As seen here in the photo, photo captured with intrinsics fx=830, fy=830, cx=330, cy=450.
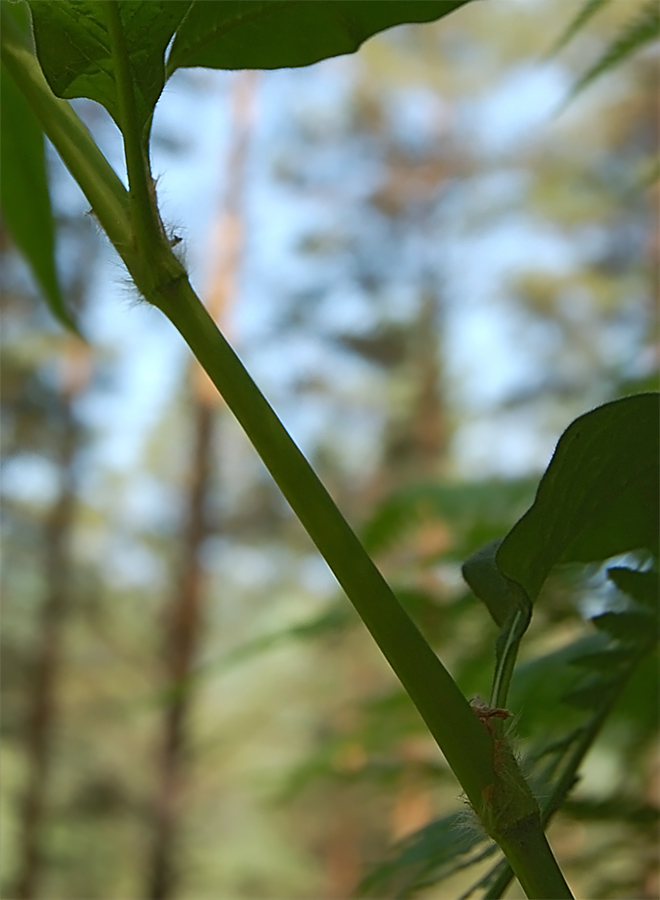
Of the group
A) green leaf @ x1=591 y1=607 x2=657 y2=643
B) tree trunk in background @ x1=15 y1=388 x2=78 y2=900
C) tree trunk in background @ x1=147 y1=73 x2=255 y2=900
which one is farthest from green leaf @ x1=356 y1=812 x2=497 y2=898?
tree trunk in background @ x1=15 y1=388 x2=78 y2=900

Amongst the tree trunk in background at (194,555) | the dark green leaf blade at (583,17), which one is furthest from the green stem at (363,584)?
the tree trunk in background at (194,555)

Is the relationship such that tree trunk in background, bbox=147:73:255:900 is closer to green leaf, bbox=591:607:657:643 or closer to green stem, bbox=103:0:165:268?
green leaf, bbox=591:607:657:643

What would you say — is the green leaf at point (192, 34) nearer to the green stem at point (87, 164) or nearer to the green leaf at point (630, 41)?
the green stem at point (87, 164)

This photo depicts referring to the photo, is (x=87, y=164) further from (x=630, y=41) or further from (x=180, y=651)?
(x=180, y=651)

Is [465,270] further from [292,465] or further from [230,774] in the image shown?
[292,465]

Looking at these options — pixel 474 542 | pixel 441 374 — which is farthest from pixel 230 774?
pixel 474 542

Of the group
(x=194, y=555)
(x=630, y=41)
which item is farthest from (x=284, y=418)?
(x=630, y=41)
